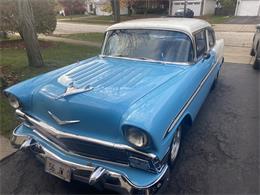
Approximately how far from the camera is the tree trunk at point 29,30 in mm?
6060

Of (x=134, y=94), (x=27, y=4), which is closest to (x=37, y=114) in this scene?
(x=134, y=94)

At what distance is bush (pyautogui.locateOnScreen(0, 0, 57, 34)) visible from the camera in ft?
30.1

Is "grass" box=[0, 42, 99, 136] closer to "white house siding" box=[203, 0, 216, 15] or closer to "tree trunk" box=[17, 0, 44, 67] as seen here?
"tree trunk" box=[17, 0, 44, 67]

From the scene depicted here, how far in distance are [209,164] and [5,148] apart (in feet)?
9.38

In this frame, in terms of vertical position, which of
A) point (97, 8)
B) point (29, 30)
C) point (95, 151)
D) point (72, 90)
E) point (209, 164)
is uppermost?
point (29, 30)

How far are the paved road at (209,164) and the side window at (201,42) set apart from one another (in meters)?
1.20

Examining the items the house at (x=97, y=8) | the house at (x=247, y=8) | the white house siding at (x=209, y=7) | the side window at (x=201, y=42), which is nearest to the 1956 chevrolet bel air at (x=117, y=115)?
the side window at (x=201, y=42)

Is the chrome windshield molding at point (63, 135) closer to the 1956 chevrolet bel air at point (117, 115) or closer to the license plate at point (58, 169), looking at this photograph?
the 1956 chevrolet bel air at point (117, 115)

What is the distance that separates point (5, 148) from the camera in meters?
3.46

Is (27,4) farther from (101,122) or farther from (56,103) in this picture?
(101,122)

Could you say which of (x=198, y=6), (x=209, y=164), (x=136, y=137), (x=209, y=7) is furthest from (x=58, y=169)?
(x=209, y=7)

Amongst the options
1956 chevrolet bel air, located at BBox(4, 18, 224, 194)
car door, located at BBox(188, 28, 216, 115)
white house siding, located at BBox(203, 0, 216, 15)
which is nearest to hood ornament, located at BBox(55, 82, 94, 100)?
1956 chevrolet bel air, located at BBox(4, 18, 224, 194)

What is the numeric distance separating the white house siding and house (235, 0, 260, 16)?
371cm

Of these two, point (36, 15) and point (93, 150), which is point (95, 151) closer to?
point (93, 150)
